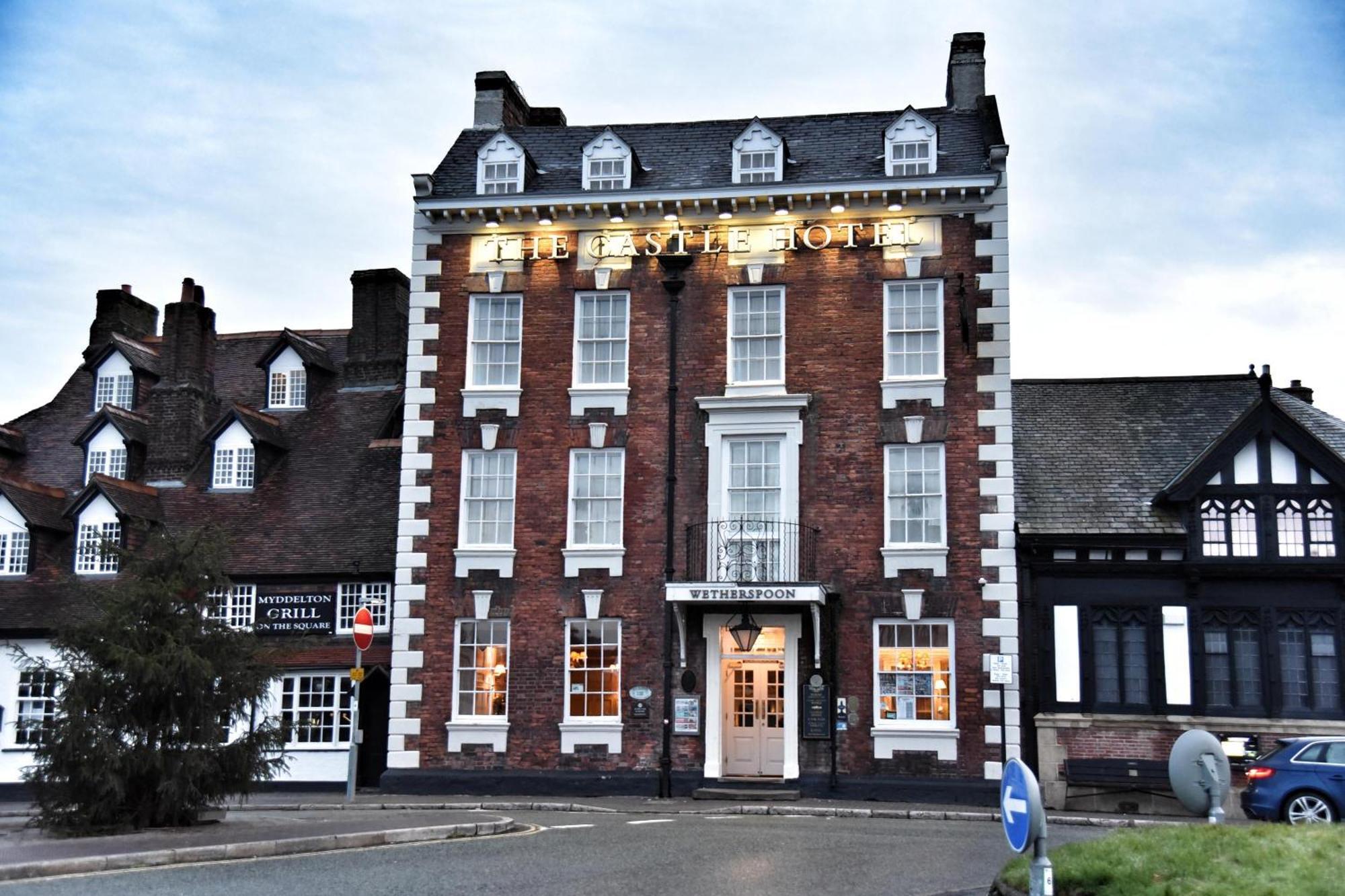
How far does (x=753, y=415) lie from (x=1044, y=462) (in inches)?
224

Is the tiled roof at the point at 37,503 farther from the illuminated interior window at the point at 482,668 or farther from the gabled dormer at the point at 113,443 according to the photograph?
the illuminated interior window at the point at 482,668

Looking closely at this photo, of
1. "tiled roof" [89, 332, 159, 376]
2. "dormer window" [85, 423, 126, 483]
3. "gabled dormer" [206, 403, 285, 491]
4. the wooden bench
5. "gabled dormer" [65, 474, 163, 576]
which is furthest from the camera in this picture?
"tiled roof" [89, 332, 159, 376]

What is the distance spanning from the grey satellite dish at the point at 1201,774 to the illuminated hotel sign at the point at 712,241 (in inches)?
692

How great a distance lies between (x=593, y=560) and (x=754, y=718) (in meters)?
4.05

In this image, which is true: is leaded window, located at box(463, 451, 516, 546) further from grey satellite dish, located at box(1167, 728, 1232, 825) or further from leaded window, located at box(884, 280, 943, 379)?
grey satellite dish, located at box(1167, 728, 1232, 825)

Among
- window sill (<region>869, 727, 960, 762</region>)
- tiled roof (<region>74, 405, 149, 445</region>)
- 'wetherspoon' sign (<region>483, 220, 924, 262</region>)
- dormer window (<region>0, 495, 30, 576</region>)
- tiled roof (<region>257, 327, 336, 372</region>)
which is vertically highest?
'wetherspoon' sign (<region>483, 220, 924, 262</region>)

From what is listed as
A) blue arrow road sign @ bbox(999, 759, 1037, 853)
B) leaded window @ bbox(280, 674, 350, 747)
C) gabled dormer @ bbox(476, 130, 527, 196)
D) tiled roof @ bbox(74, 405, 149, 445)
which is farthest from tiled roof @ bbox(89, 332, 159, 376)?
blue arrow road sign @ bbox(999, 759, 1037, 853)

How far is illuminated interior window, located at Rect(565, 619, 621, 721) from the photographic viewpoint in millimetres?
25500

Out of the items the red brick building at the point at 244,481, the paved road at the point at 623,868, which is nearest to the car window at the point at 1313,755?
the paved road at the point at 623,868

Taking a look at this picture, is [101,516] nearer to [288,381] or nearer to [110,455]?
[110,455]

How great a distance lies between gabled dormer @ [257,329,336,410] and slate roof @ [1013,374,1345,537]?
52.6ft

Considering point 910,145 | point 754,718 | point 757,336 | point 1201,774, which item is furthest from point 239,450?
point 1201,774

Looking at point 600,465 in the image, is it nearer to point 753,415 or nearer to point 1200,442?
point 753,415

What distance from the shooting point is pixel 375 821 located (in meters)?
18.5
